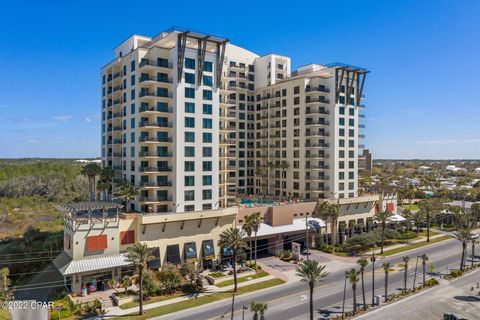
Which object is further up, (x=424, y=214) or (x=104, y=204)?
(x=104, y=204)

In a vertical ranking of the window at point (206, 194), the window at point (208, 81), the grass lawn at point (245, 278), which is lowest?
the grass lawn at point (245, 278)

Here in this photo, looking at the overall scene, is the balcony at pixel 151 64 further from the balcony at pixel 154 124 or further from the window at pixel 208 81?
the balcony at pixel 154 124

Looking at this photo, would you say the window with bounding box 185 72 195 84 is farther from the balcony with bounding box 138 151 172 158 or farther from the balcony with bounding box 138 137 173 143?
the balcony with bounding box 138 151 172 158

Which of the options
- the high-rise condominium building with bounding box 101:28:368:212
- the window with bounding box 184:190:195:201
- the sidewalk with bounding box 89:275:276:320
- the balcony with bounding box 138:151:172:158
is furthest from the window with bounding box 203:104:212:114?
the sidewalk with bounding box 89:275:276:320

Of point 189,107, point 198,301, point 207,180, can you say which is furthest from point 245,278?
point 189,107

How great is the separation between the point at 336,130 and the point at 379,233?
2637 centimetres

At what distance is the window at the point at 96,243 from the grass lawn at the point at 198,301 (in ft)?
42.8

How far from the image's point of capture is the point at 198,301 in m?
49.9

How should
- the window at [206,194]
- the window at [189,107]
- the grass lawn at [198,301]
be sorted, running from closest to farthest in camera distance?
the grass lawn at [198,301], the window at [189,107], the window at [206,194]

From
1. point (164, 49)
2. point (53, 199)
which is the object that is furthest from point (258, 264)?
point (53, 199)

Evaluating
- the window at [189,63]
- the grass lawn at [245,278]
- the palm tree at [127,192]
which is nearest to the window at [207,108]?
the window at [189,63]

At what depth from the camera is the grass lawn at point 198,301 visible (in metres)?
45.6

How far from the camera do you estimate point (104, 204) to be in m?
55.7

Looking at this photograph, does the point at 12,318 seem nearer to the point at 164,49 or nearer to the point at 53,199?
the point at 164,49
